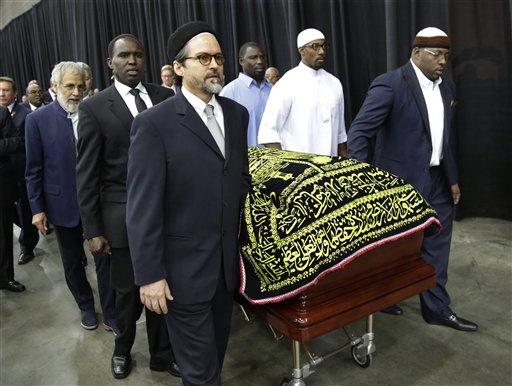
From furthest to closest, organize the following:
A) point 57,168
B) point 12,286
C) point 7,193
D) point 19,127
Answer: point 19,127, point 12,286, point 7,193, point 57,168

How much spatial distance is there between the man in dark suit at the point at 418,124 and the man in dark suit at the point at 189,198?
1.02 metres

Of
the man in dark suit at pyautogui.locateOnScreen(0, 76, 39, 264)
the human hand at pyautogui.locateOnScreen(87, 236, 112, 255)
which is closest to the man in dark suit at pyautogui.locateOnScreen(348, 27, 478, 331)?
the human hand at pyautogui.locateOnScreen(87, 236, 112, 255)

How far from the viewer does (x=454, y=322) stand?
2.72 meters

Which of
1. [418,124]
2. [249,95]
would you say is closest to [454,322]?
[418,124]

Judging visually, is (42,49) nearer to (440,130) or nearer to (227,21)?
(227,21)

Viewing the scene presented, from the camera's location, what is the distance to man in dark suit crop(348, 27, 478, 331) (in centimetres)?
250

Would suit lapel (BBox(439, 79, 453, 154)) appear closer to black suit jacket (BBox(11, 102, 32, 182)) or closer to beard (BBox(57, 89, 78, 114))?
beard (BBox(57, 89, 78, 114))

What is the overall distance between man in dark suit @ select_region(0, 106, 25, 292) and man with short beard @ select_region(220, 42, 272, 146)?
1.56 meters

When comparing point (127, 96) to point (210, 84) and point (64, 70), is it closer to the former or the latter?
point (64, 70)

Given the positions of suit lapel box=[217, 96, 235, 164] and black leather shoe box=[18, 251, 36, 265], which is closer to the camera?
suit lapel box=[217, 96, 235, 164]

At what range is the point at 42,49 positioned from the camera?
14.1m

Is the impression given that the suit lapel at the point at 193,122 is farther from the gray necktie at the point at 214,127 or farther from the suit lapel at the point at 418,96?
the suit lapel at the point at 418,96

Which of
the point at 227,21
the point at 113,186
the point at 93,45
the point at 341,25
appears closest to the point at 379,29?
the point at 341,25

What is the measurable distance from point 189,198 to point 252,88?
2581 mm
